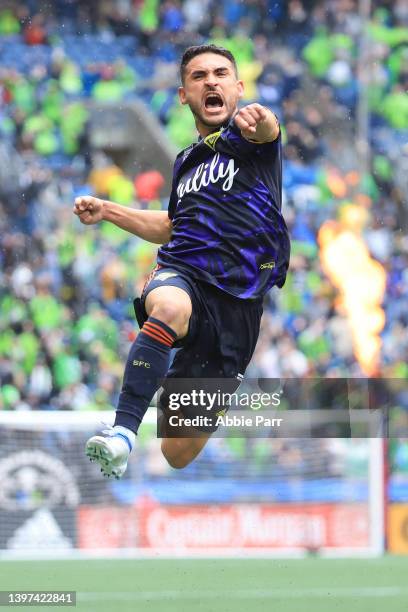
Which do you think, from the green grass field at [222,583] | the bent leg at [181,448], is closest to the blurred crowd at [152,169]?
the green grass field at [222,583]

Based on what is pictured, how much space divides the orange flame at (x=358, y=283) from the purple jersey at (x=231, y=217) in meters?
6.97

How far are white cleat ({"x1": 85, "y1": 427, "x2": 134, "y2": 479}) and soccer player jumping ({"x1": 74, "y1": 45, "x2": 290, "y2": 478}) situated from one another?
0.28m

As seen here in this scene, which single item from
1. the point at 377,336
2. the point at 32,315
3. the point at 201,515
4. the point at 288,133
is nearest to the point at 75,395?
the point at 32,315

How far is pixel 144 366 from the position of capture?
16.8ft

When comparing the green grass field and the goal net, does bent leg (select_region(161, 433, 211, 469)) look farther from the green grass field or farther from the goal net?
the goal net

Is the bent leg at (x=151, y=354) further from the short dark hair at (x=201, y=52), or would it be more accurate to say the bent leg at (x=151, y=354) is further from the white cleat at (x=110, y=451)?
the short dark hair at (x=201, y=52)

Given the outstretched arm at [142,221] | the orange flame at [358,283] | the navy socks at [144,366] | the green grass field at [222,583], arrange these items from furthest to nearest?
the orange flame at [358,283]
the green grass field at [222,583]
the outstretched arm at [142,221]
the navy socks at [144,366]

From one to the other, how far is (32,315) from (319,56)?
503 cm

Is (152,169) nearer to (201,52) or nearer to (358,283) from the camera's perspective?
(358,283)

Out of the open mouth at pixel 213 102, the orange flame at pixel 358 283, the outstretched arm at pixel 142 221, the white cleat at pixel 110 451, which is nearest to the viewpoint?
the white cleat at pixel 110 451

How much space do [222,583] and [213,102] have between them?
3.94m

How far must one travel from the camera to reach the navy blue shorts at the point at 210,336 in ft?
17.5

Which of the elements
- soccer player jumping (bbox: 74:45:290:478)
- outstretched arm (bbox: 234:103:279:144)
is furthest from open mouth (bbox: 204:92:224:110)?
outstretched arm (bbox: 234:103:279:144)

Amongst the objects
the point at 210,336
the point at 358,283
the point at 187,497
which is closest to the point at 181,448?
the point at 210,336
